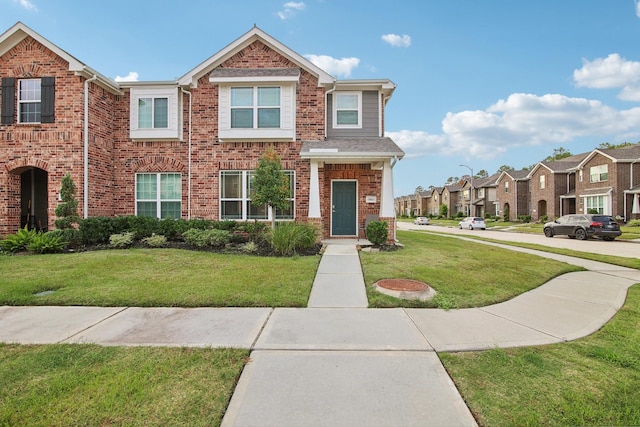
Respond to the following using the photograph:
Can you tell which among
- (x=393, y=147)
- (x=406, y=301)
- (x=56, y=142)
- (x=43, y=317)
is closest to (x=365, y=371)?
(x=406, y=301)

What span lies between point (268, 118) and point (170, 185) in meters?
4.91

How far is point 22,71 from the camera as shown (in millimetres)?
11414

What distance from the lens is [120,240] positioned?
10.1m

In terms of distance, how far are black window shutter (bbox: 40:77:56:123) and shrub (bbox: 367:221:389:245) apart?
A: 12156 millimetres

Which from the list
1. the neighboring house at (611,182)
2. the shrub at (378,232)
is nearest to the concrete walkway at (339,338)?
the shrub at (378,232)

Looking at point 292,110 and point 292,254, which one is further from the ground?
Result: point 292,110

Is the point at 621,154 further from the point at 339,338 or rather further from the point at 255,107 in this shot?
the point at 339,338

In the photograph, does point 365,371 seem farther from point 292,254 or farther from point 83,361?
point 292,254

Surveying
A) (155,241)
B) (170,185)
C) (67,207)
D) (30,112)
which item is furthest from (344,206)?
(30,112)

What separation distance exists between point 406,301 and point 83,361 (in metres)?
4.51

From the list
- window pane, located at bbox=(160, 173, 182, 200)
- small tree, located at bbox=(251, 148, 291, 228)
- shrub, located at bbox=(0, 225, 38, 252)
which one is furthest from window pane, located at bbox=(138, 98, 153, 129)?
small tree, located at bbox=(251, 148, 291, 228)

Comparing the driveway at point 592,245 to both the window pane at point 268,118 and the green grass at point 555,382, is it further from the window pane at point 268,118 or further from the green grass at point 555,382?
the window pane at point 268,118

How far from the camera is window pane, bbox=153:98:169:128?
12695mm

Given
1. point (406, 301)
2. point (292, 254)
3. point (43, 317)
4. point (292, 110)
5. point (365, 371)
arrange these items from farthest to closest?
point (292, 110) < point (292, 254) < point (406, 301) < point (43, 317) < point (365, 371)
